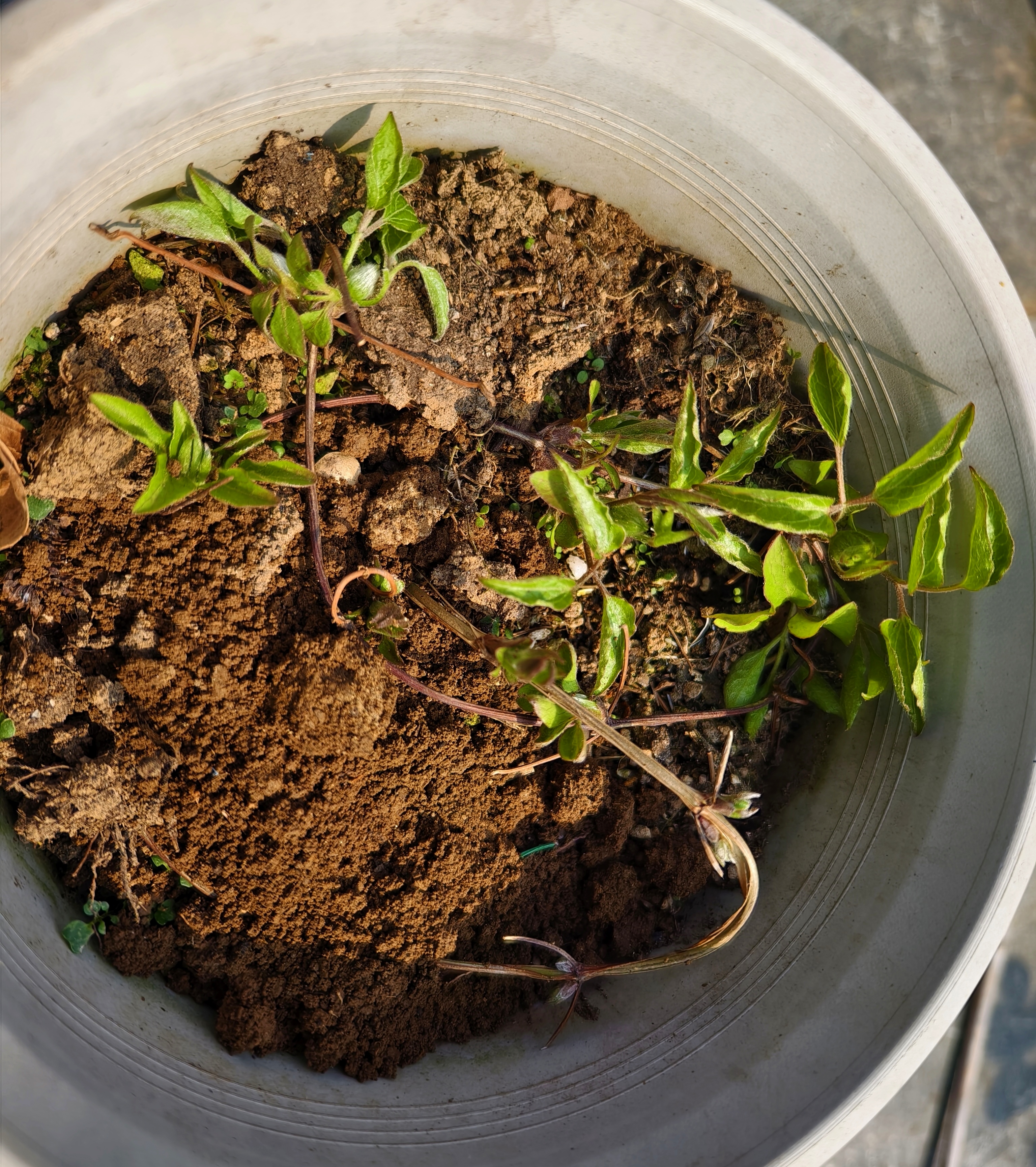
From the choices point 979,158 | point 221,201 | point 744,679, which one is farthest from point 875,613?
point 979,158

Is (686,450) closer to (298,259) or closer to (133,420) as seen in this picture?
(298,259)

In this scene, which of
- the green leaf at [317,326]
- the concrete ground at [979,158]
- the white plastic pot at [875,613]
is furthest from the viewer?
the concrete ground at [979,158]

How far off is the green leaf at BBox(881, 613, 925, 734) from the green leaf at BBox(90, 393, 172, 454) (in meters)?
0.97

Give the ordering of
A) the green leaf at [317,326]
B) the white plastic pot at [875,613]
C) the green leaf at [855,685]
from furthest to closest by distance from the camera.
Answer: the green leaf at [855,685], the green leaf at [317,326], the white plastic pot at [875,613]

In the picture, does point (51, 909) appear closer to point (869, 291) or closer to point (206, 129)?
point (206, 129)

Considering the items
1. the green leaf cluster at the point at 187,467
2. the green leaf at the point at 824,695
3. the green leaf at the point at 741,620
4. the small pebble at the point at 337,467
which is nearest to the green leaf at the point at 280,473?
the green leaf cluster at the point at 187,467

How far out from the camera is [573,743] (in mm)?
1035

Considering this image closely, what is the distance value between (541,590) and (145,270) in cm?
67

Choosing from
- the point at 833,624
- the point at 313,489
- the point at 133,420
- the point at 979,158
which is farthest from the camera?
the point at 979,158

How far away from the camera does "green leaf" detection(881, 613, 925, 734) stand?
1047 mm

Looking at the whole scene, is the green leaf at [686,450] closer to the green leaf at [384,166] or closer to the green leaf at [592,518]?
the green leaf at [592,518]

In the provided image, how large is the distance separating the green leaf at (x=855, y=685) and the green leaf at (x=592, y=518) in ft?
1.40

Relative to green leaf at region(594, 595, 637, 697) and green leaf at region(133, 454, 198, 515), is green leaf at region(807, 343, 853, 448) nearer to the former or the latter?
green leaf at region(594, 595, 637, 697)

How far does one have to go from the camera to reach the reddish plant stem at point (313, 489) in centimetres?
100
